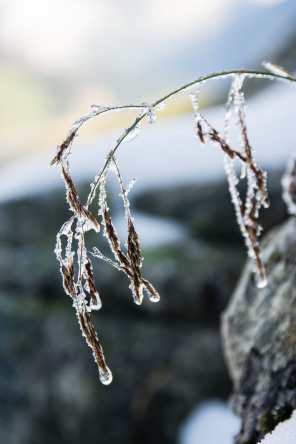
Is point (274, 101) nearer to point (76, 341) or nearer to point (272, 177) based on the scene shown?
point (272, 177)

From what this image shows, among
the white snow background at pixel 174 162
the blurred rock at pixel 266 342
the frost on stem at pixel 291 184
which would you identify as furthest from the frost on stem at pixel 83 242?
the white snow background at pixel 174 162

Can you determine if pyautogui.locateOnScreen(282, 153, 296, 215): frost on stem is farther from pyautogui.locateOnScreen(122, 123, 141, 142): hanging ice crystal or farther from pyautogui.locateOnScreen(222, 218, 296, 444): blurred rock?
pyautogui.locateOnScreen(122, 123, 141, 142): hanging ice crystal

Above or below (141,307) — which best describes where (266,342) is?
below

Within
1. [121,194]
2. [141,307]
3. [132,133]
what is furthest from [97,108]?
[141,307]

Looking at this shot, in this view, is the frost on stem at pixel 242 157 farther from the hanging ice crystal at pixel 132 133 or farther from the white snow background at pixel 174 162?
the white snow background at pixel 174 162

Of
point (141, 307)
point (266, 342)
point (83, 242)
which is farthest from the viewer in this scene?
point (141, 307)

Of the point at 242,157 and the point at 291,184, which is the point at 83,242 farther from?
the point at 291,184

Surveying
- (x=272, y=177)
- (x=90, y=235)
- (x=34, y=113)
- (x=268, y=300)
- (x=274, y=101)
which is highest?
(x=34, y=113)

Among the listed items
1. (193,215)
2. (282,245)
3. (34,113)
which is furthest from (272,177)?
(34,113)

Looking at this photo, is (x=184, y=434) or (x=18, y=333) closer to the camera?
(x=184, y=434)
